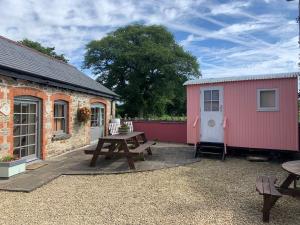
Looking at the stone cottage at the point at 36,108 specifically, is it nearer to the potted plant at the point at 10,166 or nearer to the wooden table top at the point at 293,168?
the potted plant at the point at 10,166

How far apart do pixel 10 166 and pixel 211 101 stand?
6.81 m

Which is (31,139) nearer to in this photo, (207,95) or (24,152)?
(24,152)

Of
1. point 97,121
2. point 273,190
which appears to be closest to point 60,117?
point 97,121

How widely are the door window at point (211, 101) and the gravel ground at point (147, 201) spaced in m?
3.40

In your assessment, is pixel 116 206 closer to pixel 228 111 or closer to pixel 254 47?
pixel 228 111

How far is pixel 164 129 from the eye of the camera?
14875 millimetres

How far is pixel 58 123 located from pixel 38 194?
4.92 m

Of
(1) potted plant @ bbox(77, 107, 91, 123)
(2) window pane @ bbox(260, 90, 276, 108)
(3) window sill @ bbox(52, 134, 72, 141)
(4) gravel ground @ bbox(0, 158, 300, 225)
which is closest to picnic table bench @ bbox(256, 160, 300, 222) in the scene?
(4) gravel ground @ bbox(0, 158, 300, 225)

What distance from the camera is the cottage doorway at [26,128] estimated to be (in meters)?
7.59

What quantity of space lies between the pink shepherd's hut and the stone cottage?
180 inches

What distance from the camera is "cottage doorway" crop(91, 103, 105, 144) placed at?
12945 mm

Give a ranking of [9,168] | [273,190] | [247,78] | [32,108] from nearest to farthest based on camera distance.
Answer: [273,190], [9,168], [32,108], [247,78]

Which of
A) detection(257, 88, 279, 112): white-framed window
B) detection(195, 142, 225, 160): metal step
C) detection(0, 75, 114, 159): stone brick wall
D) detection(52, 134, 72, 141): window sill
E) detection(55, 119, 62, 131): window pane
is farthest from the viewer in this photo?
detection(55, 119, 62, 131): window pane

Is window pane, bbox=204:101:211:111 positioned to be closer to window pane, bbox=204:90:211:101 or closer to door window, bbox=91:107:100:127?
window pane, bbox=204:90:211:101
